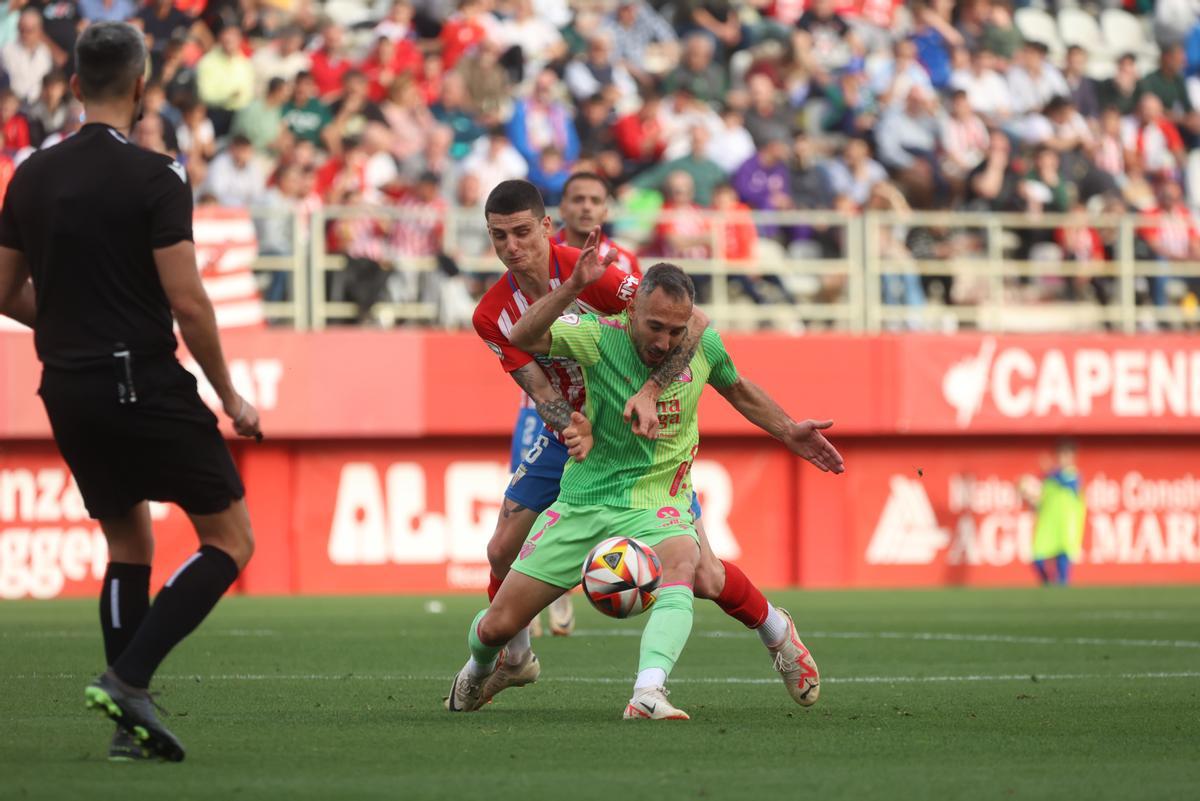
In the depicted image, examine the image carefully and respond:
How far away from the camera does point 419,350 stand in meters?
20.8

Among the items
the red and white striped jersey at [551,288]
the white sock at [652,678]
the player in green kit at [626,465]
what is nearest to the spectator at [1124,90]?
the red and white striped jersey at [551,288]

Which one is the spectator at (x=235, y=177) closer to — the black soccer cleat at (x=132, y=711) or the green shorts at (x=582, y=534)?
the green shorts at (x=582, y=534)

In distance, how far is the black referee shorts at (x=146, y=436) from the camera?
6.05 meters

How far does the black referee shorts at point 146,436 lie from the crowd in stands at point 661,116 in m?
12.4

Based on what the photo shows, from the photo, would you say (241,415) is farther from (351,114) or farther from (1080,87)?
(1080,87)

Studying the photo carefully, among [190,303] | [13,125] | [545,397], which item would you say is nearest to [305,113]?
[13,125]

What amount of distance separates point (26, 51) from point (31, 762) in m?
14.8

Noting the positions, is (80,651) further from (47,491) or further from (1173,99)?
(1173,99)

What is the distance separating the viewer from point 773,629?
812 cm

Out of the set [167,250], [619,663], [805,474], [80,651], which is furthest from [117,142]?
[805,474]

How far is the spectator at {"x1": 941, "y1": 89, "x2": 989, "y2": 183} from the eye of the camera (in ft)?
76.4

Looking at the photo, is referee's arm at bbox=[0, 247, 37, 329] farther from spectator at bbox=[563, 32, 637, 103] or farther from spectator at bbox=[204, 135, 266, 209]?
spectator at bbox=[563, 32, 637, 103]

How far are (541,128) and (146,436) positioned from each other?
51.4ft

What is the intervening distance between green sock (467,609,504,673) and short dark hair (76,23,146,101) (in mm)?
2668
